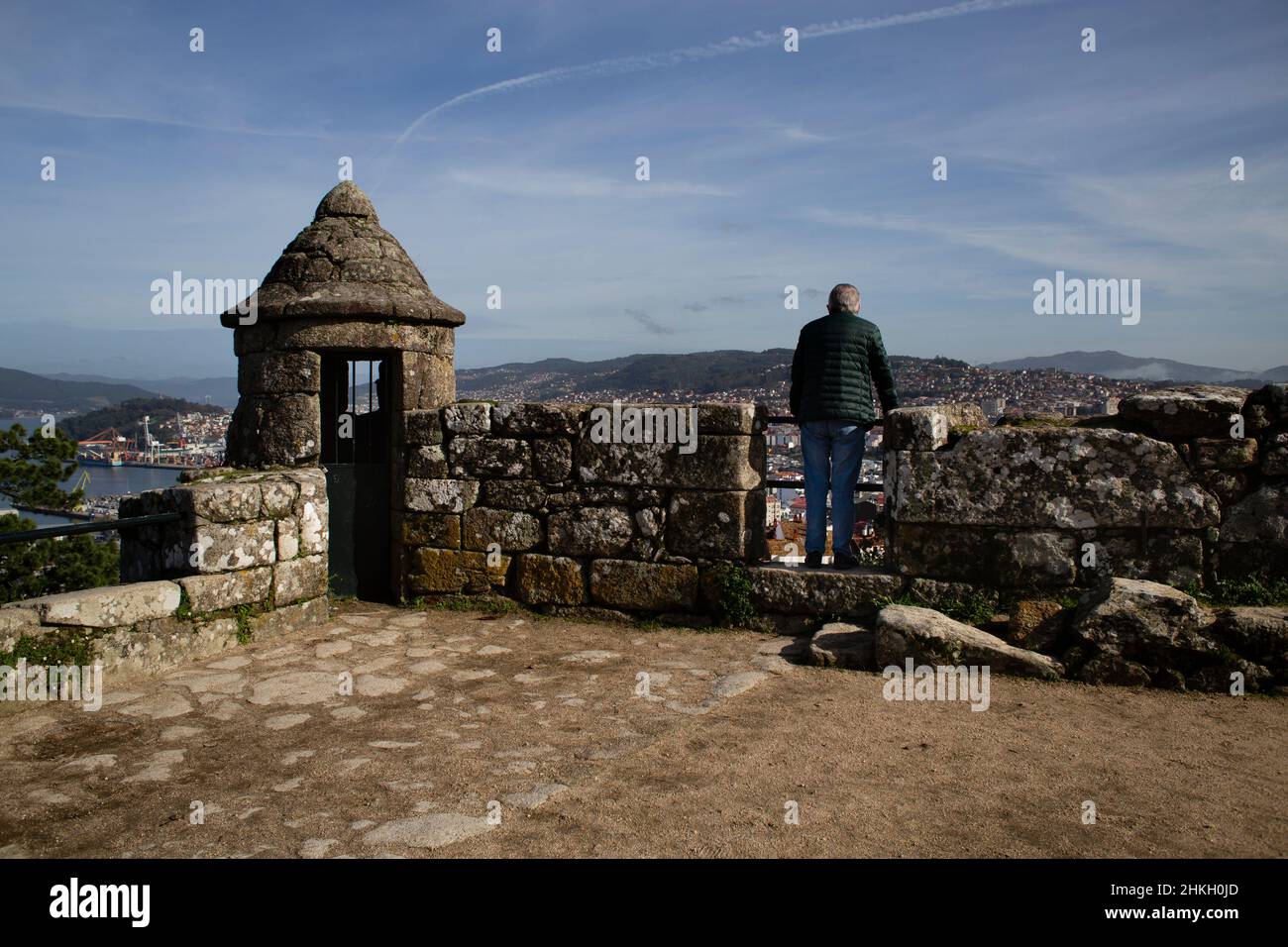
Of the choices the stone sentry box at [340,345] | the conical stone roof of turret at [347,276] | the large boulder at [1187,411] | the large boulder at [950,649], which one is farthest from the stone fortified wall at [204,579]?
the large boulder at [1187,411]

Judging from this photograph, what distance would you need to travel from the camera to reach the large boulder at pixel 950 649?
197 inches

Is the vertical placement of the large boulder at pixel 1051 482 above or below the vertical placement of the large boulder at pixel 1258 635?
above

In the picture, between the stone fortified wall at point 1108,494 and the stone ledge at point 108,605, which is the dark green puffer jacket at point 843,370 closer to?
the stone fortified wall at point 1108,494

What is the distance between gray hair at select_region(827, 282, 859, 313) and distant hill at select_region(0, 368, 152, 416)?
79.4 meters

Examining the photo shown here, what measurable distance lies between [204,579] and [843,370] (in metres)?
4.41

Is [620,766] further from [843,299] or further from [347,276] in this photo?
[347,276]

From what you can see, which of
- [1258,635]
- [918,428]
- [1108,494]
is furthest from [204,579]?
[1258,635]

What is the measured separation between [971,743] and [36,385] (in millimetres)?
114578

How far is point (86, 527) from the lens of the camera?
4.98 m

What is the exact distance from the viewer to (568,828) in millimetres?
3170

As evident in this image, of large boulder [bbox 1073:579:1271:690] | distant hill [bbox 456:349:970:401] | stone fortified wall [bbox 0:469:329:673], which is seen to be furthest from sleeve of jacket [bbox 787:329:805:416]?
distant hill [bbox 456:349:970:401]

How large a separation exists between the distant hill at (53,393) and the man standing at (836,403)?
79.4 m

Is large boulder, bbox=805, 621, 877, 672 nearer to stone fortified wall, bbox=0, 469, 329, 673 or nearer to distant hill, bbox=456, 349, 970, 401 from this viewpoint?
stone fortified wall, bbox=0, 469, 329, 673

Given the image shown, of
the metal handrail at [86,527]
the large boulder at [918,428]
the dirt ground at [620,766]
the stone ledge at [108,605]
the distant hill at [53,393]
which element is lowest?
the dirt ground at [620,766]
